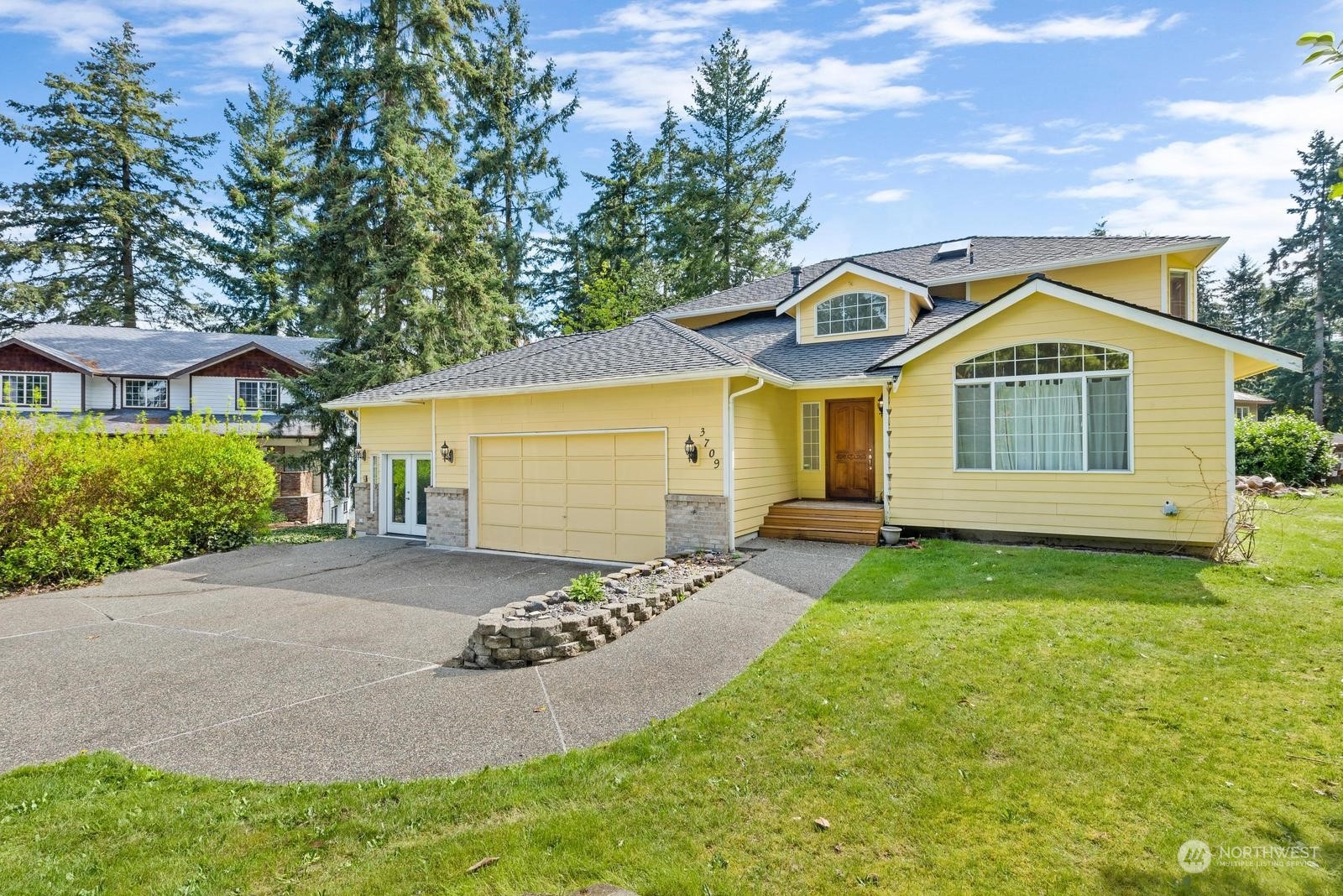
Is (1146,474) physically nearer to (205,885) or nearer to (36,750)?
(205,885)

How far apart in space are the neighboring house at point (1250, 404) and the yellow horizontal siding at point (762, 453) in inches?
943

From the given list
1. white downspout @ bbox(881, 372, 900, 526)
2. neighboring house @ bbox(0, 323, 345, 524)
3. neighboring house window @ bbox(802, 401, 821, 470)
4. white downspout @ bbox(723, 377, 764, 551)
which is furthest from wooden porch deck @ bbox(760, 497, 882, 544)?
neighboring house @ bbox(0, 323, 345, 524)

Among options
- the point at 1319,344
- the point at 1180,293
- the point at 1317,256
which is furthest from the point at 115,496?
the point at 1317,256

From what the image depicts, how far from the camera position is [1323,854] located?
272cm

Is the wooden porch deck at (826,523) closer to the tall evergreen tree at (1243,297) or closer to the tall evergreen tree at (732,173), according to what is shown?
the tall evergreen tree at (732,173)

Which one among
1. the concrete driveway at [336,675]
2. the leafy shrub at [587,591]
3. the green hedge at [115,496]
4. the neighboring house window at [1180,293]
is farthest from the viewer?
the neighboring house window at [1180,293]

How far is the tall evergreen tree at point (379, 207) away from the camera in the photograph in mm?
16672

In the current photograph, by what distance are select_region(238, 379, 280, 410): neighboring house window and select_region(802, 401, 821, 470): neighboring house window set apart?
23306 millimetres

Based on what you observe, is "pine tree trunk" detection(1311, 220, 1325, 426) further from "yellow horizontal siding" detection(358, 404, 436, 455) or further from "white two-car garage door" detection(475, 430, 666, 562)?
"yellow horizontal siding" detection(358, 404, 436, 455)

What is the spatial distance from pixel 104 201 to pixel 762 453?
33.0 metres

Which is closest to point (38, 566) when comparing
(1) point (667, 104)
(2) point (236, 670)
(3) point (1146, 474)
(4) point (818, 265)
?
(2) point (236, 670)

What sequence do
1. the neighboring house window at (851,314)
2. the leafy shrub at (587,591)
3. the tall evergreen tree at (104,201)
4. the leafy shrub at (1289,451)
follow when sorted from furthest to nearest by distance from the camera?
the tall evergreen tree at (104,201)
the leafy shrub at (1289,451)
the neighboring house window at (851,314)
the leafy shrub at (587,591)

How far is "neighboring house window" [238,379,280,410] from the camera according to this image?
25.5 meters

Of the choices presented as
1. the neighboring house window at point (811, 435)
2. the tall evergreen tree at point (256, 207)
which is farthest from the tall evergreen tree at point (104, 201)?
the neighboring house window at point (811, 435)
